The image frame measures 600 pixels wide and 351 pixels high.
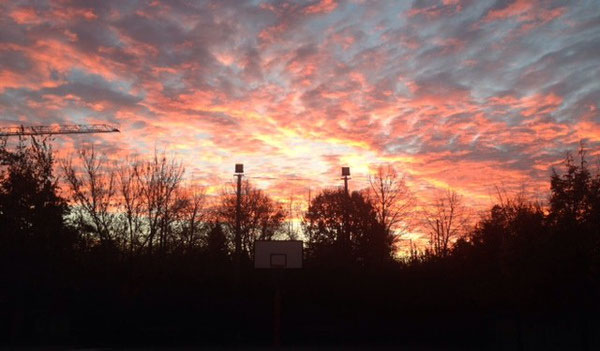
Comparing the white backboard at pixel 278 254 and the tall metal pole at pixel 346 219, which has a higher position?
the tall metal pole at pixel 346 219

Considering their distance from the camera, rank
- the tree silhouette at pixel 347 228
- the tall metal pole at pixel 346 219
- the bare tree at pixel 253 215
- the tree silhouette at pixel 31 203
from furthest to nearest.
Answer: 1. the bare tree at pixel 253 215
2. the tree silhouette at pixel 347 228
3. the tall metal pole at pixel 346 219
4. the tree silhouette at pixel 31 203

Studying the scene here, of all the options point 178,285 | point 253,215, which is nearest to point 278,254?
point 178,285

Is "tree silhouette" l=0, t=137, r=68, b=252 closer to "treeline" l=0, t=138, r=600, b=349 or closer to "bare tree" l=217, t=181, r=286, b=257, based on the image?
"treeline" l=0, t=138, r=600, b=349

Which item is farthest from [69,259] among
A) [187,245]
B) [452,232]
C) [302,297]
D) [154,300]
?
[452,232]

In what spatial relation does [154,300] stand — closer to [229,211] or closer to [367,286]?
[367,286]

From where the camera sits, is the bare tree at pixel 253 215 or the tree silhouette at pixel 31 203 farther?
the bare tree at pixel 253 215

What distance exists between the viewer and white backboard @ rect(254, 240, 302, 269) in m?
22.4

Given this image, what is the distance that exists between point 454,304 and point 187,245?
531 inches

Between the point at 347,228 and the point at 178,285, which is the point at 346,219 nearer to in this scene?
the point at 347,228

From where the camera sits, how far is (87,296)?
22.4 metres

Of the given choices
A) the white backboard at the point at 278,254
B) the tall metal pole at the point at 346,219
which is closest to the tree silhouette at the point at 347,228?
the tall metal pole at the point at 346,219

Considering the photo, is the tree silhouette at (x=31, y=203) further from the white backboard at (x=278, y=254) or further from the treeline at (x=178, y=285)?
the white backboard at (x=278, y=254)

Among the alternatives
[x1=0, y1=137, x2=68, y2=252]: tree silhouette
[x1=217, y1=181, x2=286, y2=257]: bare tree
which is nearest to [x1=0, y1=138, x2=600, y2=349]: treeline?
[x1=0, y1=137, x2=68, y2=252]: tree silhouette

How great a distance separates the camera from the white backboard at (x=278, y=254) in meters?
22.4
